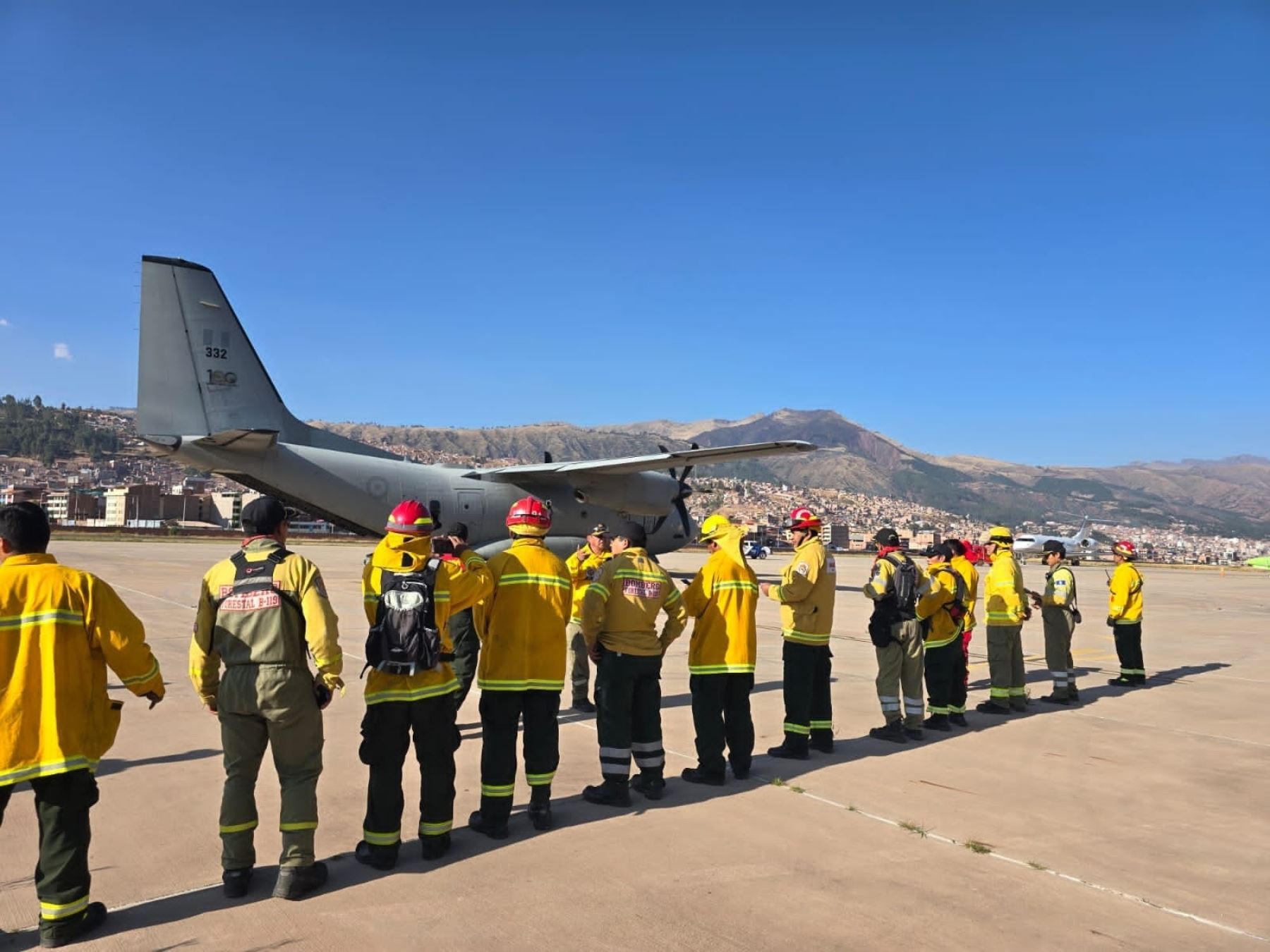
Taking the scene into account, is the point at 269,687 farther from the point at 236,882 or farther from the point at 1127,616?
the point at 1127,616

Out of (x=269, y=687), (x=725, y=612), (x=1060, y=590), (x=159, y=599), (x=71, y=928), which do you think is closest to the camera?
(x=71, y=928)

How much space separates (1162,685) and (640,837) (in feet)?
33.0

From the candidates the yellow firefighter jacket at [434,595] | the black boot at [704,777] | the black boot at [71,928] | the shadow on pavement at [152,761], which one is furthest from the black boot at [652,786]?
the shadow on pavement at [152,761]

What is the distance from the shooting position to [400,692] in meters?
5.07

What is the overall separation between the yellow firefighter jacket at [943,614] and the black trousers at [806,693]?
1696mm

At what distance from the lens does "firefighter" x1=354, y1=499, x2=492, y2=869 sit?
4902 mm

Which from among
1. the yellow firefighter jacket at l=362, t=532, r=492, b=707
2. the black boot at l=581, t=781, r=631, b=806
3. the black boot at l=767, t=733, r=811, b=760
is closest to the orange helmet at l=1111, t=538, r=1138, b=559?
the black boot at l=767, t=733, r=811, b=760

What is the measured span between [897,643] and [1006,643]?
2.31 m

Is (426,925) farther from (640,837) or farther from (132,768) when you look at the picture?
(132,768)

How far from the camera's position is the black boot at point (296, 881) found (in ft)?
14.5

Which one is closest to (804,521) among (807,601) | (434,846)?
(807,601)

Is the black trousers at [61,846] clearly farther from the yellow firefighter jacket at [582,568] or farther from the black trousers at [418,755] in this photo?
the yellow firefighter jacket at [582,568]

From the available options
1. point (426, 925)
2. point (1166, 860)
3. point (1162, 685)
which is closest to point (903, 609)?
point (1166, 860)

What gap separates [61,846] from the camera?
3.99 m
